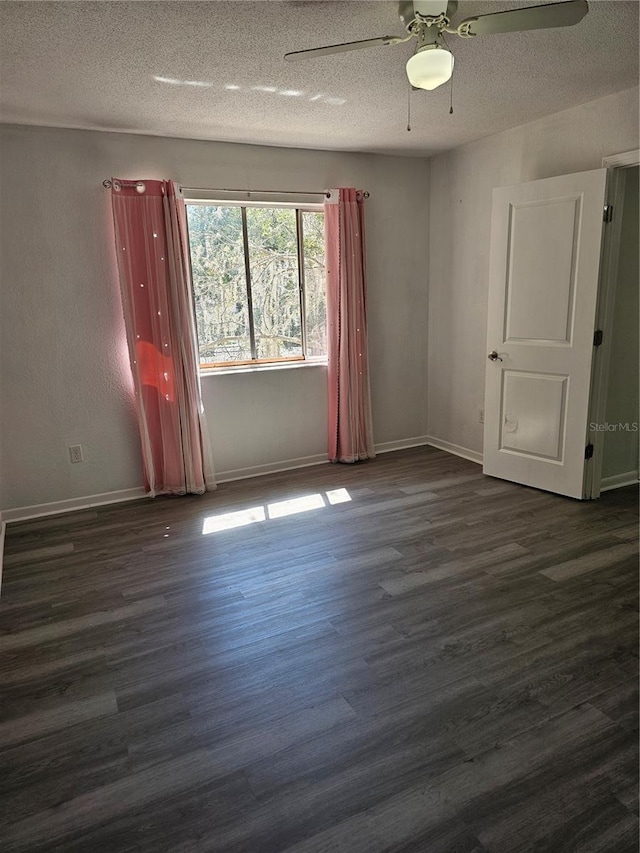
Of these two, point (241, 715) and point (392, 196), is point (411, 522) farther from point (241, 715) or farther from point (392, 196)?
point (392, 196)

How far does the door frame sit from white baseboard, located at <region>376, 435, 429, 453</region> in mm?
1743

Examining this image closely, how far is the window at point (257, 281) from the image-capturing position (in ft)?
13.3

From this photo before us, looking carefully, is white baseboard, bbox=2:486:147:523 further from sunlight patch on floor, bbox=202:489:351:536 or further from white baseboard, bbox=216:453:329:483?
sunlight patch on floor, bbox=202:489:351:536

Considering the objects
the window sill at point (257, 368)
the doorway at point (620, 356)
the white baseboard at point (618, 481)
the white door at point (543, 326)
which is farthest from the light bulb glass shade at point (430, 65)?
the white baseboard at point (618, 481)

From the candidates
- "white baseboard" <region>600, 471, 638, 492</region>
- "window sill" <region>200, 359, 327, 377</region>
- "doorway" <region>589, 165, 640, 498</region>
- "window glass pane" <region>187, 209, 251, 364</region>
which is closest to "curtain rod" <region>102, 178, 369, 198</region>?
"window glass pane" <region>187, 209, 251, 364</region>

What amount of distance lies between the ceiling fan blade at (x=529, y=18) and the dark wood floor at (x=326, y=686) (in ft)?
7.58

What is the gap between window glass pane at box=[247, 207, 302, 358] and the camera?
4.19 metres

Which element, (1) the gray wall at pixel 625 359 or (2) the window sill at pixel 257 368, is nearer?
(1) the gray wall at pixel 625 359

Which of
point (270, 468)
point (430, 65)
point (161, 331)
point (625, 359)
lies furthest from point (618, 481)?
point (161, 331)

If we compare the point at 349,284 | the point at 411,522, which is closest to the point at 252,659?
the point at 411,522

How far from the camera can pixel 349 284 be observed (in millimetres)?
4336

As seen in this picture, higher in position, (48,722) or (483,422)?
(483,422)

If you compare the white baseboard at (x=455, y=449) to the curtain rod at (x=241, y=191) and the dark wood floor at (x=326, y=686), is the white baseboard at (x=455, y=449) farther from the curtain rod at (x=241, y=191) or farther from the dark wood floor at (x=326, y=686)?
the curtain rod at (x=241, y=191)

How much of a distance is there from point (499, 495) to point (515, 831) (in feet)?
8.27
